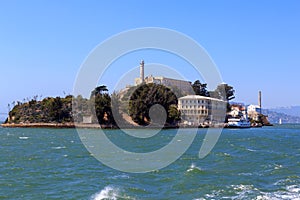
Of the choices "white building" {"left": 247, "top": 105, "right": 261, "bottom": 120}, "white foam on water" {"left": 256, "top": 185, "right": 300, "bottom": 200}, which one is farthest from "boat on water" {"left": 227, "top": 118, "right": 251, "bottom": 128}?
"white foam on water" {"left": 256, "top": 185, "right": 300, "bottom": 200}

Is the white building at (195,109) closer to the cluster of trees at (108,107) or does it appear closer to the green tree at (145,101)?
the cluster of trees at (108,107)

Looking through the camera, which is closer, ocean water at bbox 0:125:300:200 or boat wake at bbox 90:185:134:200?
boat wake at bbox 90:185:134:200

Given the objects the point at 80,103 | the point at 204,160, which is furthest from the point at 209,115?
the point at 204,160

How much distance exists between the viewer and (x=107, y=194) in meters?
17.9

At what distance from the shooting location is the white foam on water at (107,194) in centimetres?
1734

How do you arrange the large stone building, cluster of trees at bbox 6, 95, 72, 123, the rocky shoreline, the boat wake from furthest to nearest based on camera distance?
the large stone building
cluster of trees at bbox 6, 95, 72, 123
the rocky shoreline
the boat wake

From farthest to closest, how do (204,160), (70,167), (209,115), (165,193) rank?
1. (209,115)
2. (204,160)
3. (70,167)
4. (165,193)

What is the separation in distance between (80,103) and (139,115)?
17.6 metres

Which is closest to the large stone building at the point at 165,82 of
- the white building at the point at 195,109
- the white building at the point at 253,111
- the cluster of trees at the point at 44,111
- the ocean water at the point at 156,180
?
the white building at the point at 195,109

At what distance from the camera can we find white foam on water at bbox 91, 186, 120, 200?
17.3m

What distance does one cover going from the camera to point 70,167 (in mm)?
26125

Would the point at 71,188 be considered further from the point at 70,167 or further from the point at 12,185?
the point at 70,167

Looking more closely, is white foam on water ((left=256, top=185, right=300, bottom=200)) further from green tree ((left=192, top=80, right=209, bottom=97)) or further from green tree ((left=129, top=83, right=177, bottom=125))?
green tree ((left=192, top=80, right=209, bottom=97))

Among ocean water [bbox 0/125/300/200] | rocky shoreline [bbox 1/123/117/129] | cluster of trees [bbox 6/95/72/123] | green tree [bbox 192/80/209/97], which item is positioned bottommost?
ocean water [bbox 0/125/300/200]
